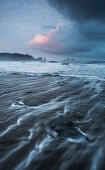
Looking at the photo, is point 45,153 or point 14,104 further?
point 14,104

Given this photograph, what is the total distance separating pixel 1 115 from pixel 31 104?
37.9 inches

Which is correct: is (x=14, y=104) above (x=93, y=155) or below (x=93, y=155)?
above

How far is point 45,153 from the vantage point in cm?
163

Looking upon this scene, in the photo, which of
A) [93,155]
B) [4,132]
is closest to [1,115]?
[4,132]

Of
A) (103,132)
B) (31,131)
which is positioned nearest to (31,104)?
(31,131)

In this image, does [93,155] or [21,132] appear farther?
[21,132]

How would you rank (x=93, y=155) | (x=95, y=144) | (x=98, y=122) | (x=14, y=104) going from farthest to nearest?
(x=14, y=104) < (x=98, y=122) < (x=95, y=144) < (x=93, y=155)

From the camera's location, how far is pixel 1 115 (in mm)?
2600

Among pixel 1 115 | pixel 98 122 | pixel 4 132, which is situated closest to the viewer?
pixel 4 132

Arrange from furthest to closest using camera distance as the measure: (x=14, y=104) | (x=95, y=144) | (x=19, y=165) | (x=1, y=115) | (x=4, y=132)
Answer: (x=14, y=104)
(x=1, y=115)
(x=4, y=132)
(x=95, y=144)
(x=19, y=165)

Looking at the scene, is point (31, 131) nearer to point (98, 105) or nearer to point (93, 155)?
point (93, 155)

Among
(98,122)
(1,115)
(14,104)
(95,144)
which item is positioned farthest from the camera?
(14,104)

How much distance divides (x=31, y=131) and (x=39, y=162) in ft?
2.11

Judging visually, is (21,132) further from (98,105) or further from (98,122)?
(98,105)
